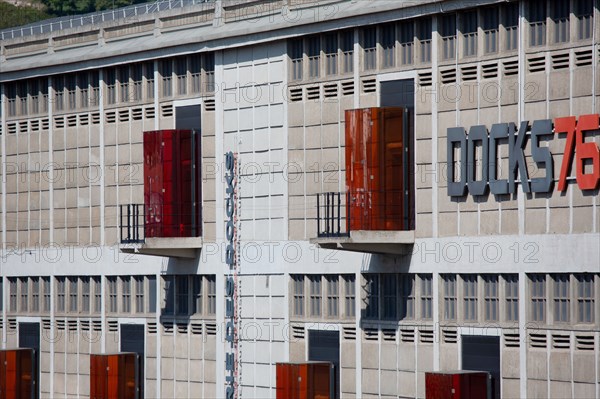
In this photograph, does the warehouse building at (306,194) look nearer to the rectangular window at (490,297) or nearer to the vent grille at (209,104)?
the rectangular window at (490,297)

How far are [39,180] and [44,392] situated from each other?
896 centimetres

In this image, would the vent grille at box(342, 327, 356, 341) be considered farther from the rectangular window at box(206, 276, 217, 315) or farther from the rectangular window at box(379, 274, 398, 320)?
the rectangular window at box(206, 276, 217, 315)

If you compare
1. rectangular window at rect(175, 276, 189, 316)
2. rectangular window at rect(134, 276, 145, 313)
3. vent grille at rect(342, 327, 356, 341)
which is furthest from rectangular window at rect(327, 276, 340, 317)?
rectangular window at rect(134, 276, 145, 313)

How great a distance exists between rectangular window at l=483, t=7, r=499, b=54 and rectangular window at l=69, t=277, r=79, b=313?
23.0 meters

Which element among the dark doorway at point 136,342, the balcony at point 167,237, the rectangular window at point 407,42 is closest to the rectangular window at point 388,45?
the rectangular window at point 407,42

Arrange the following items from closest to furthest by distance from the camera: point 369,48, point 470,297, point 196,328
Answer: point 470,297 < point 369,48 < point 196,328

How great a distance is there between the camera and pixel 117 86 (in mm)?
56188

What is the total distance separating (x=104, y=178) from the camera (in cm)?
5666

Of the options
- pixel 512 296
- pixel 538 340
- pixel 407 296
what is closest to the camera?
pixel 538 340

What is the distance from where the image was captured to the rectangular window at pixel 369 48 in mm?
46050

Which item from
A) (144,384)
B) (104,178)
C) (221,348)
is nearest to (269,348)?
(221,348)

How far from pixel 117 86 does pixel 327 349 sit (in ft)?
49.7

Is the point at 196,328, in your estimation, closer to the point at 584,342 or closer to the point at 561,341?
the point at 561,341

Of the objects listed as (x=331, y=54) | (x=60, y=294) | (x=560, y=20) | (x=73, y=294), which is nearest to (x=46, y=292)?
(x=60, y=294)
